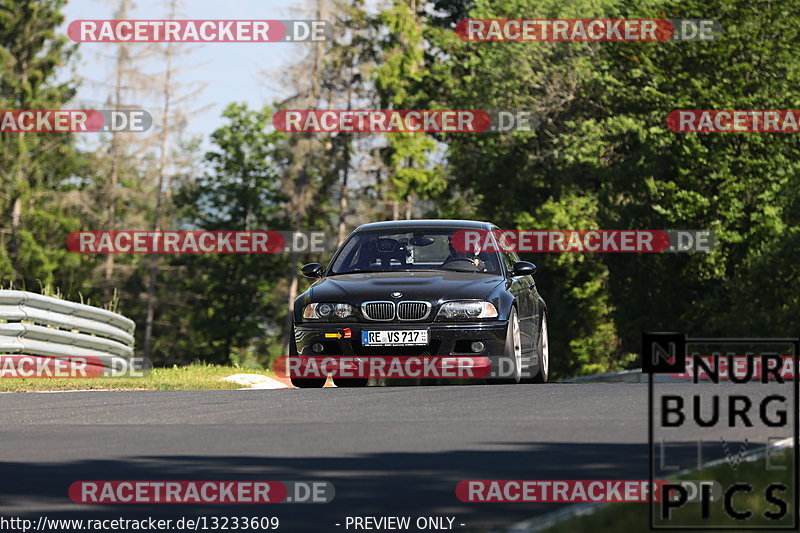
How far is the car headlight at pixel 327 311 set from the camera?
14.6 metres

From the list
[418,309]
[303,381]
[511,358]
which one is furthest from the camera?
[303,381]

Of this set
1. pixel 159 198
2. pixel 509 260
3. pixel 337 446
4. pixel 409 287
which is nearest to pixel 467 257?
pixel 509 260

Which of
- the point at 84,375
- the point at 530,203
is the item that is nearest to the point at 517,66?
the point at 530,203

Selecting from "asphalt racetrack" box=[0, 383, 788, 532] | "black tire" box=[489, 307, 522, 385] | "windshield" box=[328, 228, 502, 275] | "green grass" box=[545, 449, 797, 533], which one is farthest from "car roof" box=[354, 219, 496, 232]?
"green grass" box=[545, 449, 797, 533]

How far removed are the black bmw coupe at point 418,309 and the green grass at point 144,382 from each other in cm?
285

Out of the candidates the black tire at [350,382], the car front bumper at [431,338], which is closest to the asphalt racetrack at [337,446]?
the car front bumper at [431,338]

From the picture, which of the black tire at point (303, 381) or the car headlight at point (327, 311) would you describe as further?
the black tire at point (303, 381)

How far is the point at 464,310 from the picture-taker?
14.5 metres

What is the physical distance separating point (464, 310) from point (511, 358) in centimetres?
77

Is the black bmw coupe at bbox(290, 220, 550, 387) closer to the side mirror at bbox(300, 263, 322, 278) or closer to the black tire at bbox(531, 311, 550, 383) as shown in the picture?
the side mirror at bbox(300, 263, 322, 278)

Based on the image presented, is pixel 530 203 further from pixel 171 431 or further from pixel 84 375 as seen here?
pixel 171 431

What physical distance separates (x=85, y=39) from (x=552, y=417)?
174 feet

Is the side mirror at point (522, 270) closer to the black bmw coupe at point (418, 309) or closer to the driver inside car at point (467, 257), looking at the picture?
the black bmw coupe at point (418, 309)

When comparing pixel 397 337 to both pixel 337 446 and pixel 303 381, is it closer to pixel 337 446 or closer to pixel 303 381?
pixel 303 381
